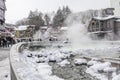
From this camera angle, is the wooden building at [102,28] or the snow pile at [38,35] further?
the snow pile at [38,35]

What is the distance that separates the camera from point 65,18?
118m

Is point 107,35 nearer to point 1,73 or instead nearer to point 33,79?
point 1,73

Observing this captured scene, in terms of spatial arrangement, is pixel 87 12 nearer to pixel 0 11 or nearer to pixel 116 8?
pixel 116 8

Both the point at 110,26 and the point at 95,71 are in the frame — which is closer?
the point at 95,71

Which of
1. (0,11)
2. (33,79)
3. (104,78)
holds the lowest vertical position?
(104,78)

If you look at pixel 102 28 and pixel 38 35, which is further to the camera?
pixel 38 35

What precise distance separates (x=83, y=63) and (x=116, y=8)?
66.1 m

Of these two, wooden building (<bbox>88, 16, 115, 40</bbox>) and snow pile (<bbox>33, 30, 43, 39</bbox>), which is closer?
wooden building (<bbox>88, 16, 115, 40</bbox>)

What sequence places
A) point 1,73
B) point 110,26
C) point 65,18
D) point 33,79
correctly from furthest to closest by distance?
1. point 65,18
2. point 110,26
3. point 1,73
4. point 33,79

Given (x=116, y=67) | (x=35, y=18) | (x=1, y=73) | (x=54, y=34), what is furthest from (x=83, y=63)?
(x=35, y=18)

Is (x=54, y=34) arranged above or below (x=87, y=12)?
below

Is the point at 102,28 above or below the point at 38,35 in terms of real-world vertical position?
above

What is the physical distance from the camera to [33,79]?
4.13 metres

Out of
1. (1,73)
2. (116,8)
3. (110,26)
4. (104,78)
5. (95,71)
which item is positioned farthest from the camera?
(116,8)
